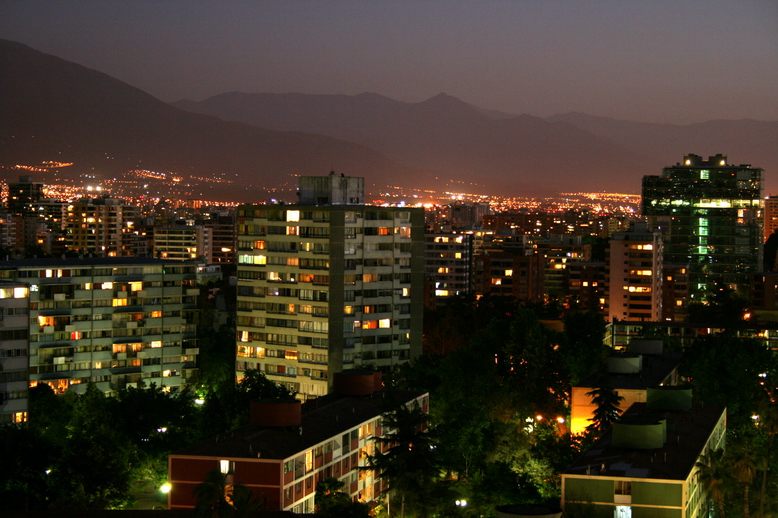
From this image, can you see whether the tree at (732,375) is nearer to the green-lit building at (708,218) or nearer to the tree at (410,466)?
the tree at (410,466)

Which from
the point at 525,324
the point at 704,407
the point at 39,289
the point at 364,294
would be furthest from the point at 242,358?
the point at 704,407

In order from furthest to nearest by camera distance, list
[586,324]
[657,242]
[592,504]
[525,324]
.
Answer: [657,242] < [586,324] < [525,324] < [592,504]

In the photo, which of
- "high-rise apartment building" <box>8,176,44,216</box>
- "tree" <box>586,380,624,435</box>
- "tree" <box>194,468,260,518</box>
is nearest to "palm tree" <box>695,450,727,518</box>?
"tree" <box>586,380,624,435</box>

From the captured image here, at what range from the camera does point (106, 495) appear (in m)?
29.5

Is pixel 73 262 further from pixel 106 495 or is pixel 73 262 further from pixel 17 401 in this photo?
pixel 106 495

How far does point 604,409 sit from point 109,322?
25372 millimetres

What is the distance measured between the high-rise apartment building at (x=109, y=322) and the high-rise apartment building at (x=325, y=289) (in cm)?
451

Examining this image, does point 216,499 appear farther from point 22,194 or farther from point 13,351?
point 22,194

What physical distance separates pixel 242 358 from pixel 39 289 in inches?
357

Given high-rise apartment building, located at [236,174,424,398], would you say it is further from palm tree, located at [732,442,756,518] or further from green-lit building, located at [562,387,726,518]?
palm tree, located at [732,442,756,518]

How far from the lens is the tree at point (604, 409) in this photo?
110 ft

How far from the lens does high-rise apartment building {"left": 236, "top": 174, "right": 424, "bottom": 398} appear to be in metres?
47.4

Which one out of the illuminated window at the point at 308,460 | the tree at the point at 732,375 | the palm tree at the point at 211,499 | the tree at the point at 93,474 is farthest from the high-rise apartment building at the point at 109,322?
the palm tree at the point at 211,499

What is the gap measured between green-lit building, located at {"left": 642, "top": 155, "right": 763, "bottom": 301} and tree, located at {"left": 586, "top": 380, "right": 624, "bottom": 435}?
2829 inches
